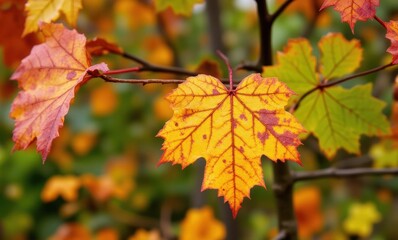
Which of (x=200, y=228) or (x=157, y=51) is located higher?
(x=157, y=51)

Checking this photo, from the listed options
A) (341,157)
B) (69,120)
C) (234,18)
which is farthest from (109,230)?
(234,18)

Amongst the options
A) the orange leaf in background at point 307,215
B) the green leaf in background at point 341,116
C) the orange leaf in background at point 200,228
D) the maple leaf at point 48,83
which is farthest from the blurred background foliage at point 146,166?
the maple leaf at point 48,83

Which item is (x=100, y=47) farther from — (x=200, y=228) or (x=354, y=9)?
(x=200, y=228)

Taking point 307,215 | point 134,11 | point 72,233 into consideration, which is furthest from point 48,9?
point 134,11

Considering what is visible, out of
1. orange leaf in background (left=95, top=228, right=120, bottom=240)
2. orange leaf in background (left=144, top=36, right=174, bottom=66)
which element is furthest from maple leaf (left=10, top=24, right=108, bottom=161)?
orange leaf in background (left=144, top=36, right=174, bottom=66)

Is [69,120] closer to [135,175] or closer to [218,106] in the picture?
[135,175]
